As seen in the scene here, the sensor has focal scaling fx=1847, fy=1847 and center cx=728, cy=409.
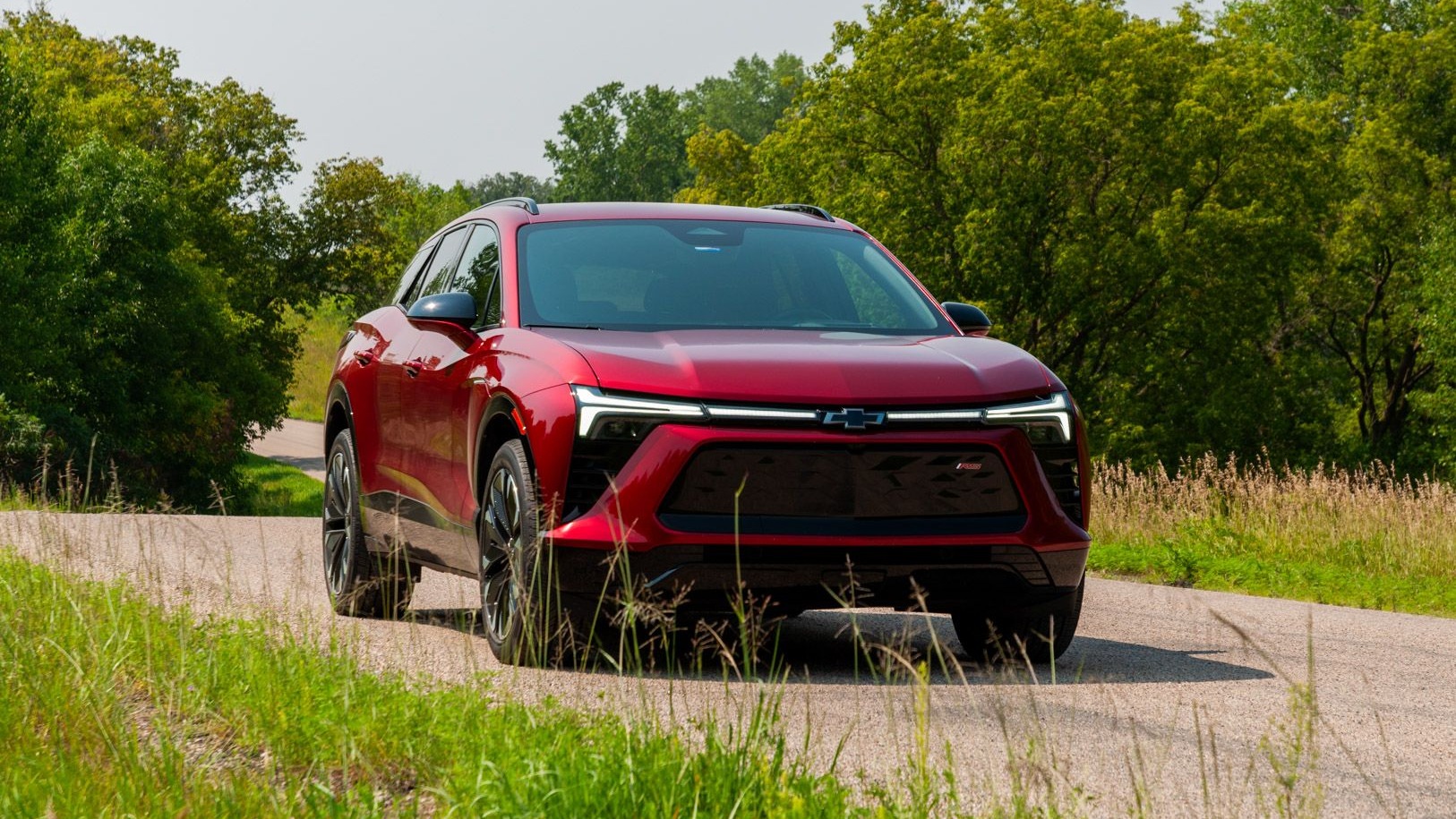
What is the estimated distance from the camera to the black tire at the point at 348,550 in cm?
866

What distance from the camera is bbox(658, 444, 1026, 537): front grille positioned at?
20.3 ft

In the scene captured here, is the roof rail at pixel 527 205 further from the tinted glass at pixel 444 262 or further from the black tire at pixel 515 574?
the black tire at pixel 515 574

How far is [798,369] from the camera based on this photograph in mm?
6367

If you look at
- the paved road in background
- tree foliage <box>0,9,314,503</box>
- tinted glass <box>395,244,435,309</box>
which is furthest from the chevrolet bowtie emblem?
the paved road in background

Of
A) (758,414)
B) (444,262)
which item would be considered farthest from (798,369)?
(444,262)

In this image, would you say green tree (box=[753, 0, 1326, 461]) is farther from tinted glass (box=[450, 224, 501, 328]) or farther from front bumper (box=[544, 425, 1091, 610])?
front bumper (box=[544, 425, 1091, 610])

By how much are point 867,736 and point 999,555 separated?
144cm

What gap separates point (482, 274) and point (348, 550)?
1756mm

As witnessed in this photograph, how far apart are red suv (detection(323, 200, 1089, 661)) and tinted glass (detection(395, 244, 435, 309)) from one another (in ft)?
4.45

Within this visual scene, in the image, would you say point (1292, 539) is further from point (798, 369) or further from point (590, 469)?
point (590, 469)

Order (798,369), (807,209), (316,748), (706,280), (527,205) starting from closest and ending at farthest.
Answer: (316,748)
(798,369)
(706,280)
(527,205)
(807,209)

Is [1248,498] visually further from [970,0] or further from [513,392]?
[970,0]

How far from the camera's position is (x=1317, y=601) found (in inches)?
507

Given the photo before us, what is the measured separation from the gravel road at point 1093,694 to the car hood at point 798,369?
96 cm
